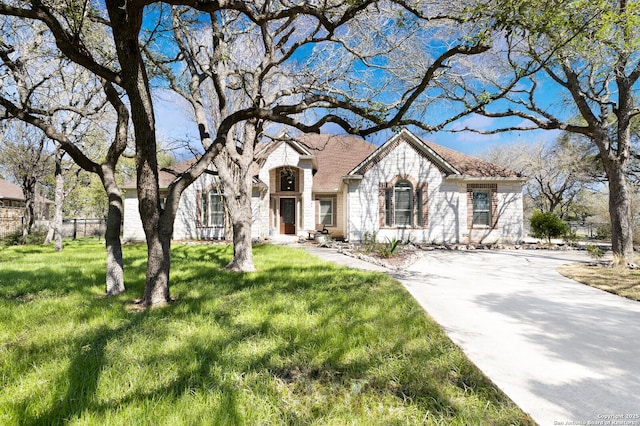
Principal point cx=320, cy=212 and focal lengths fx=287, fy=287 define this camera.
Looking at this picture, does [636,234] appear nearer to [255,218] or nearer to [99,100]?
[255,218]

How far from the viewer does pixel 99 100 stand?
47.6 ft

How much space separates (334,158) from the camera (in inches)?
842

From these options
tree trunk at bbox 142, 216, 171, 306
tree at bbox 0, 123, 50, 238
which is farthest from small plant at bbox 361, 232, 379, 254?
tree at bbox 0, 123, 50, 238

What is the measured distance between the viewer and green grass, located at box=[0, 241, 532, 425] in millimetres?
2148

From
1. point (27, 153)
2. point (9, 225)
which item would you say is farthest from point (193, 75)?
point (9, 225)

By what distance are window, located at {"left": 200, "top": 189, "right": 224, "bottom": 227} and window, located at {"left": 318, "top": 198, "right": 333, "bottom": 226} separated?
6.33 m

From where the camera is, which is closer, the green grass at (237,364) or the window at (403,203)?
the green grass at (237,364)

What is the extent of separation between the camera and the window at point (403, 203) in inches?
608

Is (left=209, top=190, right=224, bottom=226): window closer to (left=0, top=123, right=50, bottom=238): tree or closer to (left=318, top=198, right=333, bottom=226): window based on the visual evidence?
(left=318, top=198, right=333, bottom=226): window

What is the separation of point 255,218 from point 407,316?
A: 14.3m

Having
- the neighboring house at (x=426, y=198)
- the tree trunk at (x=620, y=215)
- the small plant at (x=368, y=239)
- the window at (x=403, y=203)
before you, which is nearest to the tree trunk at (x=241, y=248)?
the small plant at (x=368, y=239)

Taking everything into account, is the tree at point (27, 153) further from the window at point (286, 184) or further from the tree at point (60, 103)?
the window at point (286, 184)

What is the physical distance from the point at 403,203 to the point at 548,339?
40.0 ft

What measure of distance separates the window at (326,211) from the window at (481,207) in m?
8.49
